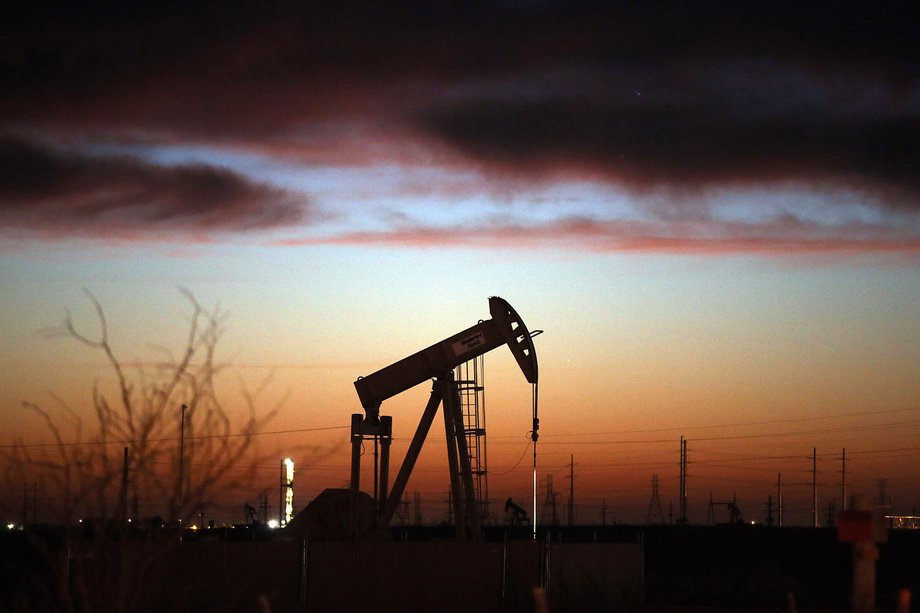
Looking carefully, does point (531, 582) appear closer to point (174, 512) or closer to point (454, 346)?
point (454, 346)

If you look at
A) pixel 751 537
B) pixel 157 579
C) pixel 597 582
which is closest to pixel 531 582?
pixel 597 582

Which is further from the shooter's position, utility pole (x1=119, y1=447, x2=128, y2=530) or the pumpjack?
the pumpjack

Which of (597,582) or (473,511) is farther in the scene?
(473,511)

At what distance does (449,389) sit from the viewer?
26.1 meters

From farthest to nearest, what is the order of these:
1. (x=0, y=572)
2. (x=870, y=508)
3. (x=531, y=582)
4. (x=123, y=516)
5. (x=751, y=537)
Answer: (x=751, y=537), (x=0, y=572), (x=531, y=582), (x=870, y=508), (x=123, y=516)

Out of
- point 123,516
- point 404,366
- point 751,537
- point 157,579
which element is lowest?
point 751,537

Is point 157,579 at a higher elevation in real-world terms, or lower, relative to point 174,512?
lower

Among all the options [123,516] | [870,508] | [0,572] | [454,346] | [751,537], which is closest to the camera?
[123,516]

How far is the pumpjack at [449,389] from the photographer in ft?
83.4

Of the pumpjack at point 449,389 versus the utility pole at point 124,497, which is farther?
the pumpjack at point 449,389

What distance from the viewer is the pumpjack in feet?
83.4

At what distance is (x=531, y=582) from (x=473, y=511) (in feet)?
16.0

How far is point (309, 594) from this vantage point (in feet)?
74.1

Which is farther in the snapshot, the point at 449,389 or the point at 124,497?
the point at 449,389
